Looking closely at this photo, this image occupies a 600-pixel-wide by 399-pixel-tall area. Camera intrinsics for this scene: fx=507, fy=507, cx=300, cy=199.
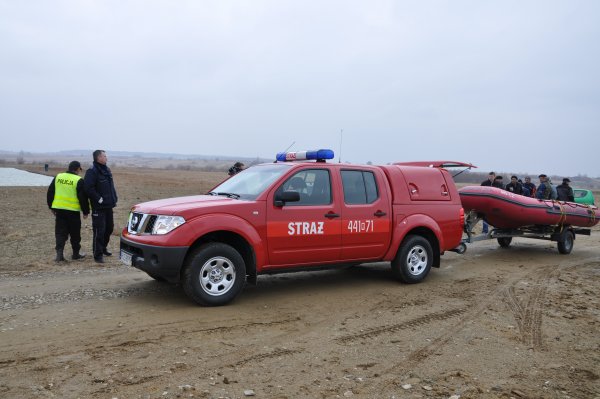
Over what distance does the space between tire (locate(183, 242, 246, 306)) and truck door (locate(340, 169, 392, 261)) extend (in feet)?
5.56

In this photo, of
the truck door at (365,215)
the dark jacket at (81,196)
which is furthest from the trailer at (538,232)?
the dark jacket at (81,196)

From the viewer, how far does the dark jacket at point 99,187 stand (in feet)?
28.1

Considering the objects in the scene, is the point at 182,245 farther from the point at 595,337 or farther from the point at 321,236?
the point at 595,337

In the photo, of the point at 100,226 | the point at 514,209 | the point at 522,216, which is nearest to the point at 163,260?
the point at 100,226

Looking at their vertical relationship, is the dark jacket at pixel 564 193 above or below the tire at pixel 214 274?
above

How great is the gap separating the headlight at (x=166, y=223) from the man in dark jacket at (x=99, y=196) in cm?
308

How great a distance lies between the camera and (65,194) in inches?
338

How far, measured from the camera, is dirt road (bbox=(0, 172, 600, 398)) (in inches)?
161

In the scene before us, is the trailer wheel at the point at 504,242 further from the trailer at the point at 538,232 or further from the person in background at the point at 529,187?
the person in background at the point at 529,187

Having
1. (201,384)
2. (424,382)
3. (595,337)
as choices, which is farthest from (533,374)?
(201,384)

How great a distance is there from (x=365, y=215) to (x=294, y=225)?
1.24 m

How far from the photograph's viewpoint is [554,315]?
→ 633 centimetres

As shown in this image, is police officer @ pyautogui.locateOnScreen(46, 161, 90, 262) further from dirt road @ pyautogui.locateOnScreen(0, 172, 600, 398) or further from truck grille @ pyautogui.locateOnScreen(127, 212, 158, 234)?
truck grille @ pyautogui.locateOnScreen(127, 212, 158, 234)

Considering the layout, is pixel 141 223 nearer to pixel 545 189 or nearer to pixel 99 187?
pixel 99 187
